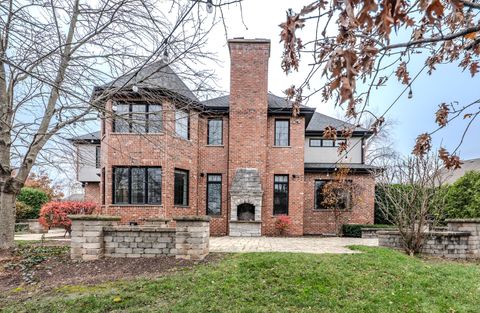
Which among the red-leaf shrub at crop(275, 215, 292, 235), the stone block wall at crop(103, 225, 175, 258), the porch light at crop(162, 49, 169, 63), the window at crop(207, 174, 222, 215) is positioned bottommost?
the red-leaf shrub at crop(275, 215, 292, 235)

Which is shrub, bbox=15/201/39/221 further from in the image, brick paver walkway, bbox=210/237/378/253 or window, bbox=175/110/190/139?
brick paver walkway, bbox=210/237/378/253

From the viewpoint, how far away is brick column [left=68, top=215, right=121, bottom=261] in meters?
7.12

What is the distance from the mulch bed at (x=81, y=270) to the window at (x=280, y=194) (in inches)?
285

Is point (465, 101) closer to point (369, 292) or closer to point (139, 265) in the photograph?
point (369, 292)

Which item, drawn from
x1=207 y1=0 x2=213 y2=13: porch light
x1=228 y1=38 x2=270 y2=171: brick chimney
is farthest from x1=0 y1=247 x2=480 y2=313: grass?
x1=228 y1=38 x2=270 y2=171: brick chimney

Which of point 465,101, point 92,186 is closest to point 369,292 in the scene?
point 465,101

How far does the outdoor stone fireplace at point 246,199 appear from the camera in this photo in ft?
43.7

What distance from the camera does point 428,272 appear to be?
6.25 meters

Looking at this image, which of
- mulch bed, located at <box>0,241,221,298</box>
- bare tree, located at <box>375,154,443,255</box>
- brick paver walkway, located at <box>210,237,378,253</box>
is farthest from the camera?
brick paver walkway, located at <box>210,237,378,253</box>

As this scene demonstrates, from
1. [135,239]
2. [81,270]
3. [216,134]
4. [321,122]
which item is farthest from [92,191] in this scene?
[81,270]

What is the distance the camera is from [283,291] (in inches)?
200

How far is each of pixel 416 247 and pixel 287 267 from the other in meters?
4.54

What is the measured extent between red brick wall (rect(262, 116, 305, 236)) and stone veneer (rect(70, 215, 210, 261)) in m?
7.07

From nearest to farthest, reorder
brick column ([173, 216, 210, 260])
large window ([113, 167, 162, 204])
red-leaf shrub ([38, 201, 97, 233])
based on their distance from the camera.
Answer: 1. brick column ([173, 216, 210, 260])
2. red-leaf shrub ([38, 201, 97, 233])
3. large window ([113, 167, 162, 204])
